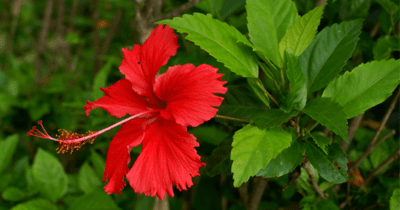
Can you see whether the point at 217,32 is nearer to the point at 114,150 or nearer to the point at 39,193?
the point at 114,150

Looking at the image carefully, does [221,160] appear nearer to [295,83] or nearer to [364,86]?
[295,83]

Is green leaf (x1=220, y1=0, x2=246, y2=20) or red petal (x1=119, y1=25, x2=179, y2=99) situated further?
green leaf (x1=220, y1=0, x2=246, y2=20)

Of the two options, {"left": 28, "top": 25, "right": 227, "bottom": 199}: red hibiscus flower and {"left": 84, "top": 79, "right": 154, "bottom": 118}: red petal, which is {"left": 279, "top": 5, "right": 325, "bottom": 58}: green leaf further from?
{"left": 84, "top": 79, "right": 154, "bottom": 118}: red petal

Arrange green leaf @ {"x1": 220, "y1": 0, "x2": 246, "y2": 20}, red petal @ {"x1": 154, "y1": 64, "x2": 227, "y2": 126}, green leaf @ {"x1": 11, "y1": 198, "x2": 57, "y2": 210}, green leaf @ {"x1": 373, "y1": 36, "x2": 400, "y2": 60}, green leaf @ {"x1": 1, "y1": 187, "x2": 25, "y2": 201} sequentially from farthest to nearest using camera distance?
green leaf @ {"x1": 1, "y1": 187, "x2": 25, "y2": 201} < green leaf @ {"x1": 11, "y1": 198, "x2": 57, "y2": 210} < green leaf @ {"x1": 220, "y1": 0, "x2": 246, "y2": 20} < green leaf @ {"x1": 373, "y1": 36, "x2": 400, "y2": 60} < red petal @ {"x1": 154, "y1": 64, "x2": 227, "y2": 126}

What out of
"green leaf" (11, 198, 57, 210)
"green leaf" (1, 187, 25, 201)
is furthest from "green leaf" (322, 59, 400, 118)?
"green leaf" (1, 187, 25, 201)

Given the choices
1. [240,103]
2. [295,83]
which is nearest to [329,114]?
[295,83]

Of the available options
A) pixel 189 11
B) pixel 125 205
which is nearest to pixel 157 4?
pixel 189 11

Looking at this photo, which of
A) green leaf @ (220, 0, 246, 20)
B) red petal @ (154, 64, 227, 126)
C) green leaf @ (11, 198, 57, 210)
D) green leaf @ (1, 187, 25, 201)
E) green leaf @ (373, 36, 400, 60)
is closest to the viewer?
red petal @ (154, 64, 227, 126)
